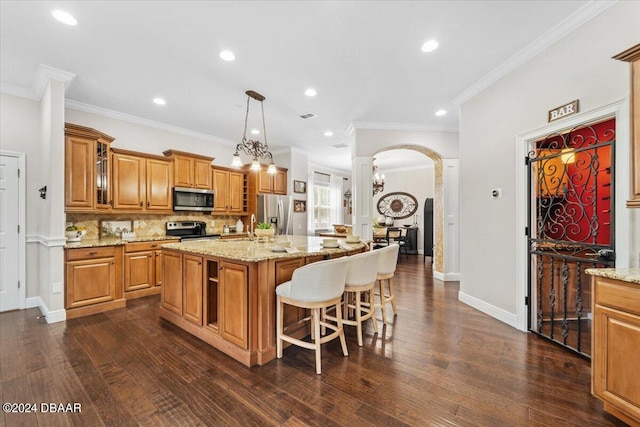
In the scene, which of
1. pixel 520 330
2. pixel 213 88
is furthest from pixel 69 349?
pixel 520 330

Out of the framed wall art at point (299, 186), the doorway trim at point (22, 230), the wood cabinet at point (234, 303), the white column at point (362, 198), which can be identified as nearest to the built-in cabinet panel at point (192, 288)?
the wood cabinet at point (234, 303)

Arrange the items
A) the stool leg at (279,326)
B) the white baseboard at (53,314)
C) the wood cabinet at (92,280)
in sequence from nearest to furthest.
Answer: the stool leg at (279,326)
the white baseboard at (53,314)
the wood cabinet at (92,280)

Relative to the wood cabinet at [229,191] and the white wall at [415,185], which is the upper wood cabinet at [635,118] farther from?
the white wall at [415,185]

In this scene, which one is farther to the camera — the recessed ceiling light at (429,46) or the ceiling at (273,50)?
the recessed ceiling light at (429,46)

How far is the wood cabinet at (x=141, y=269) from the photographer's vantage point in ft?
13.0

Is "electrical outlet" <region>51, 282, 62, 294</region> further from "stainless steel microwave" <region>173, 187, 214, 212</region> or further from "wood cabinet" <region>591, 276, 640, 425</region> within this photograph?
"wood cabinet" <region>591, 276, 640, 425</region>

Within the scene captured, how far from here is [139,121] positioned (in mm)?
4699

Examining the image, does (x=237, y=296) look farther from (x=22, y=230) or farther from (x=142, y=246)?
(x=22, y=230)

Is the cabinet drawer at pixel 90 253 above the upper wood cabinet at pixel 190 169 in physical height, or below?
below

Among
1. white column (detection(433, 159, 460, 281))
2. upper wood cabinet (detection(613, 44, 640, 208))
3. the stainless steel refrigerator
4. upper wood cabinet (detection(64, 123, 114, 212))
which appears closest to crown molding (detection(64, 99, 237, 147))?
upper wood cabinet (detection(64, 123, 114, 212))

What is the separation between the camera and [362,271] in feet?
8.64

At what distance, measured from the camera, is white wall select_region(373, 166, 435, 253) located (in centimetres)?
871

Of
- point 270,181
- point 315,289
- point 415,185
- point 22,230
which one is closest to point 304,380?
point 315,289

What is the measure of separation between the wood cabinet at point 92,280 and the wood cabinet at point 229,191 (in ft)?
6.98
